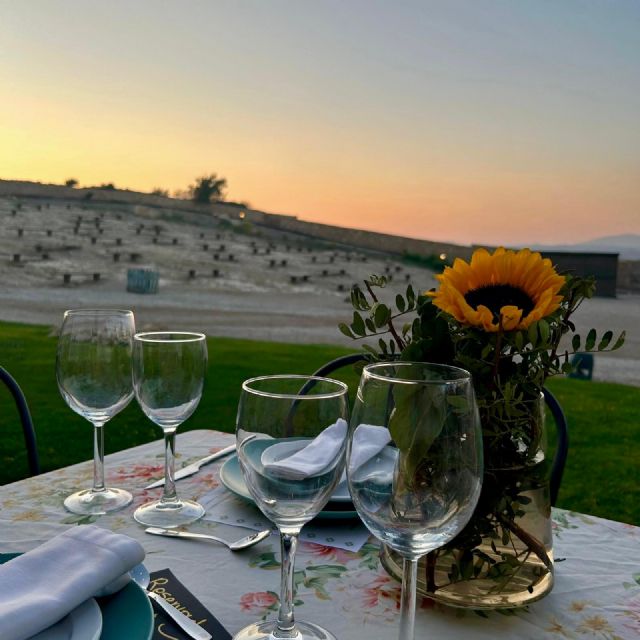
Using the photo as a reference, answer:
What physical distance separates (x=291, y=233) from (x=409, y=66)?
13473mm

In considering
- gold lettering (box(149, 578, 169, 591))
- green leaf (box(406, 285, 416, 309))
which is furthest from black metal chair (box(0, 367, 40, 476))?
green leaf (box(406, 285, 416, 309))

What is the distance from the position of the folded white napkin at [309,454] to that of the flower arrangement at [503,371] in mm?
167

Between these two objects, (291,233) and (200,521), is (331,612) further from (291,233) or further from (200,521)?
(291,233)

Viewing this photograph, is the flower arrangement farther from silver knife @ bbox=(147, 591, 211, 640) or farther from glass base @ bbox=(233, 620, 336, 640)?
silver knife @ bbox=(147, 591, 211, 640)

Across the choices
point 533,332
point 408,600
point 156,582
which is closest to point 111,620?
point 156,582

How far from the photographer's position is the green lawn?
154 inches

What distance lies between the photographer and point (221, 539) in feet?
2.82

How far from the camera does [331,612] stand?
70 cm

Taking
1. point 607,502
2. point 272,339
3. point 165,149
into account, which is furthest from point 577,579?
point 165,149

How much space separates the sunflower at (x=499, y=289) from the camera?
2.14 ft

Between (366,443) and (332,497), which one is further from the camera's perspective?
(332,497)

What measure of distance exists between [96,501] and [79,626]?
446mm

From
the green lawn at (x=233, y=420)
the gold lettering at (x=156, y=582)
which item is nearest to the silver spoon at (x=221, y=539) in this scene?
the gold lettering at (x=156, y=582)

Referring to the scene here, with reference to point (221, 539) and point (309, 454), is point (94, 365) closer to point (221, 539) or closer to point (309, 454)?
point (221, 539)
